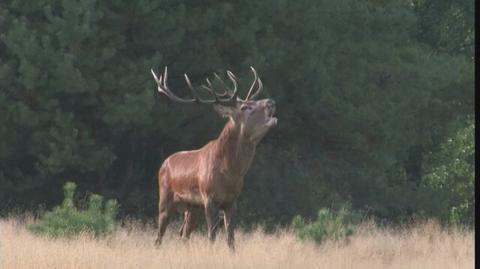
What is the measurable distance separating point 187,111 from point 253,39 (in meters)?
1.66

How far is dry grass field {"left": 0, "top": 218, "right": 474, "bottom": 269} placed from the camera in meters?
12.7

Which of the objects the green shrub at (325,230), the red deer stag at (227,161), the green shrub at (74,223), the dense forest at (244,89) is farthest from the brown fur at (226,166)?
the dense forest at (244,89)

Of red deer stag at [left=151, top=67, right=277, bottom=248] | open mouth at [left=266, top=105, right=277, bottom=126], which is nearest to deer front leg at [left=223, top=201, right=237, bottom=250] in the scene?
red deer stag at [left=151, top=67, right=277, bottom=248]

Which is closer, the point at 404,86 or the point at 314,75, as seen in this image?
the point at 314,75

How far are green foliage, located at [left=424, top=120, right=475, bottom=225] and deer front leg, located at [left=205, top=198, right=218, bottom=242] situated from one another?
51.8 feet

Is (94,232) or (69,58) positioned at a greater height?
(69,58)

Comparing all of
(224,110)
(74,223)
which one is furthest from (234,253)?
(74,223)

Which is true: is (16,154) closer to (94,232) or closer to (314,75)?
(314,75)

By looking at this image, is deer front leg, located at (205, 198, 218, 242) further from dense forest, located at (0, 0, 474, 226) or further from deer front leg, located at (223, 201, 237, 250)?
dense forest, located at (0, 0, 474, 226)

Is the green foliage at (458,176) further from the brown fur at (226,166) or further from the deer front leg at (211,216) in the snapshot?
the deer front leg at (211,216)

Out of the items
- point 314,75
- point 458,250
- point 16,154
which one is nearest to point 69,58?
point 16,154

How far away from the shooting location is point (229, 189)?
15445 mm

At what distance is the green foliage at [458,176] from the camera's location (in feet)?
102

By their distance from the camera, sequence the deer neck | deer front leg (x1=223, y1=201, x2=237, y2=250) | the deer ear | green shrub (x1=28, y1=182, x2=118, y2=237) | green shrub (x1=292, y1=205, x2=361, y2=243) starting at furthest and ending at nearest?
green shrub (x1=292, y1=205, x2=361, y2=243) → green shrub (x1=28, y1=182, x2=118, y2=237) → the deer neck → the deer ear → deer front leg (x1=223, y1=201, x2=237, y2=250)
